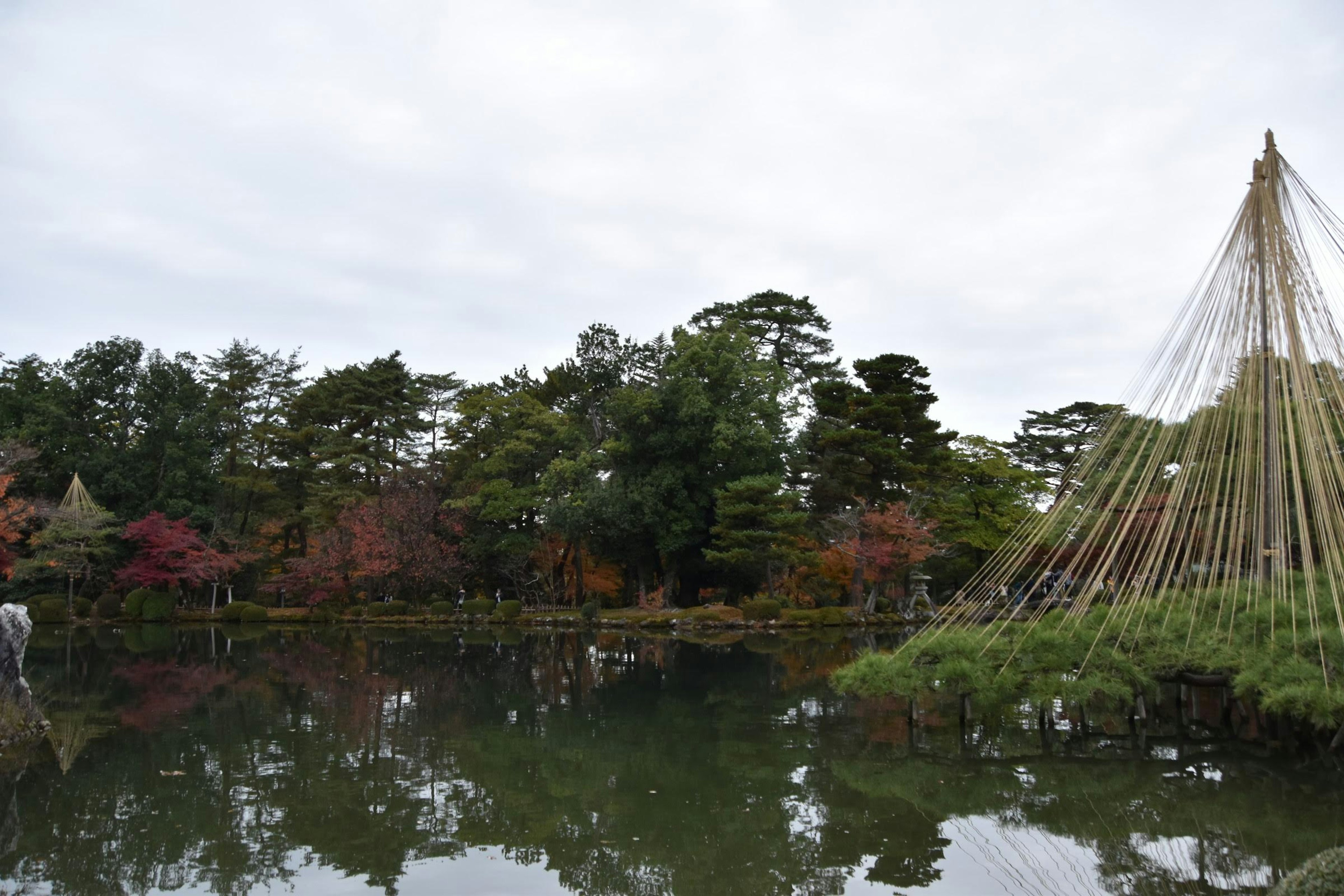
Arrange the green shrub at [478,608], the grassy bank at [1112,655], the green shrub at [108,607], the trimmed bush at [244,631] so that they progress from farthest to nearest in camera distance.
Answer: the green shrub at [478,608] < the green shrub at [108,607] < the trimmed bush at [244,631] < the grassy bank at [1112,655]

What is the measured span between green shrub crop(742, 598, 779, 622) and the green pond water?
10.6 meters

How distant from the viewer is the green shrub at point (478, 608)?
80.7ft

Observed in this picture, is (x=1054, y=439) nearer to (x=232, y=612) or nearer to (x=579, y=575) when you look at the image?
(x=579, y=575)

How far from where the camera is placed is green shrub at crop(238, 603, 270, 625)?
2467 cm

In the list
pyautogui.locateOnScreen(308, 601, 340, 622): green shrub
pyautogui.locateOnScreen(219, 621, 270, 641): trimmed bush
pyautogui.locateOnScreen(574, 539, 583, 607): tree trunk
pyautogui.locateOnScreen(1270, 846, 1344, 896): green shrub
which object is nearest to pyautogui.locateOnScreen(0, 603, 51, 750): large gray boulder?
pyautogui.locateOnScreen(1270, 846, 1344, 896): green shrub

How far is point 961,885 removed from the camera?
471cm

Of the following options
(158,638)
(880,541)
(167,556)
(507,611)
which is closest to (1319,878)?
(880,541)

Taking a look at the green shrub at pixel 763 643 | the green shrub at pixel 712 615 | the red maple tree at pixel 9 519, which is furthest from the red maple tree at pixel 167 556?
the green shrub at pixel 763 643

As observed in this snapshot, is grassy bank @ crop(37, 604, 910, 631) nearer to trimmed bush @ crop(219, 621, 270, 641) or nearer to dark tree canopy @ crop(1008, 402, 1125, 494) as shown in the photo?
trimmed bush @ crop(219, 621, 270, 641)

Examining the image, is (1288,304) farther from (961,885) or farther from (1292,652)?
(961,885)

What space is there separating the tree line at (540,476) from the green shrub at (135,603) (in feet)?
1.35

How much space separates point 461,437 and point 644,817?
2318 centimetres

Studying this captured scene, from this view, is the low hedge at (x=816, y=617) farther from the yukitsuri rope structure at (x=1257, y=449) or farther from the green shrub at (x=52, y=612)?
the green shrub at (x=52, y=612)

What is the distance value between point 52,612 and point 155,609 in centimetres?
238
